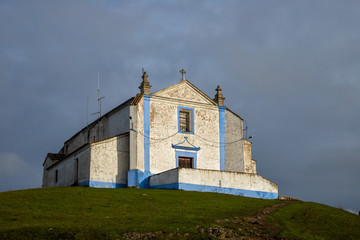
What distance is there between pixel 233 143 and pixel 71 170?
43.6ft

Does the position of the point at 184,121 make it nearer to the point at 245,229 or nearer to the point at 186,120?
the point at 186,120

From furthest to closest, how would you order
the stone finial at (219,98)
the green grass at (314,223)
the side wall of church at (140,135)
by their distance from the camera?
the stone finial at (219,98), the side wall of church at (140,135), the green grass at (314,223)

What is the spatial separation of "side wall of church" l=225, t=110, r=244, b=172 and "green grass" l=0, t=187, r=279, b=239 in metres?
9.95

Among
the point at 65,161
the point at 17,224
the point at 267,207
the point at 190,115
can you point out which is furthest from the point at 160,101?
the point at 17,224

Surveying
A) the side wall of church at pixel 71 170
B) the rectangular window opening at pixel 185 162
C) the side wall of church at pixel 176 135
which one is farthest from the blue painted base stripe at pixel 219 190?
the side wall of church at pixel 71 170

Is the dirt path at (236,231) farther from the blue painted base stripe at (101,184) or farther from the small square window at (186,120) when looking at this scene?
the small square window at (186,120)

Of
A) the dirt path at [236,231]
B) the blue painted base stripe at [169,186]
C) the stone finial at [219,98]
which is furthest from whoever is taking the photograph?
the stone finial at [219,98]

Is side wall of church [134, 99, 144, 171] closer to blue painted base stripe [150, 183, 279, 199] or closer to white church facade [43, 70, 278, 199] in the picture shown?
white church facade [43, 70, 278, 199]

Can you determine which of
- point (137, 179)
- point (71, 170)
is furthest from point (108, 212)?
point (71, 170)

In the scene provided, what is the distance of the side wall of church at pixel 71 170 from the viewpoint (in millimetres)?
34406

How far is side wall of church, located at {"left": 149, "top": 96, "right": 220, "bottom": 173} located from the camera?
3572 centimetres

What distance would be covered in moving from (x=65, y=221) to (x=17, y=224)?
182cm

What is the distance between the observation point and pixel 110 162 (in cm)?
3431

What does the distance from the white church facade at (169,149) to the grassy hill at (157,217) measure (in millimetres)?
4403
